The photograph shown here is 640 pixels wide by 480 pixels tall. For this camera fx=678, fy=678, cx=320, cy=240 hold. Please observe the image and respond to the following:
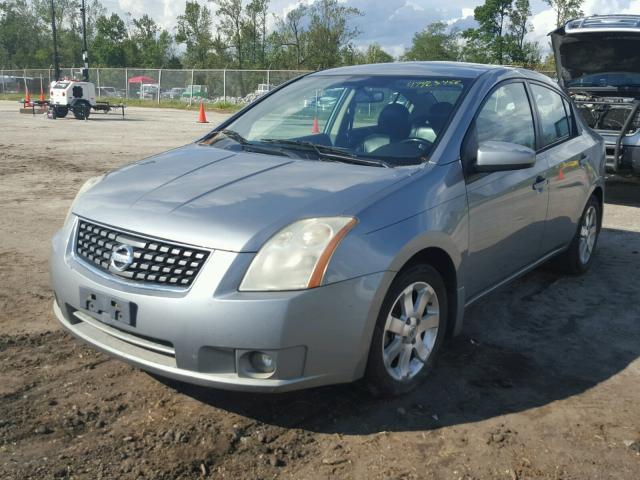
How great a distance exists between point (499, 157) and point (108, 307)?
7.11 feet

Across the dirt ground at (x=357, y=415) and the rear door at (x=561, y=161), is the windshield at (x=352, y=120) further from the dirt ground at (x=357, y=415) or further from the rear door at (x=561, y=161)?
the dirt ground at (x=357, y=415)

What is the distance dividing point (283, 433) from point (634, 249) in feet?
15.9

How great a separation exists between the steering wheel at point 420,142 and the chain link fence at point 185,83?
32.7m

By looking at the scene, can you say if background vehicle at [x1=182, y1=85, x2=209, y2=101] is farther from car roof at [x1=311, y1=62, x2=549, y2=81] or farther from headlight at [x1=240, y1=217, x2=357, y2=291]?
headlight at [x1=240, y1=217, x2=357, y2=291]

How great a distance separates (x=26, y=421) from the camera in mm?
3092

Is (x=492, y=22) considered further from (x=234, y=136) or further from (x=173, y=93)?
(x=234, y=136)

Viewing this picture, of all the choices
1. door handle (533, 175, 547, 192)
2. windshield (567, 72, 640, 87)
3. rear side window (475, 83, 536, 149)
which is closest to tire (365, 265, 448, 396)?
rear side window (475, 83, 536, 149)

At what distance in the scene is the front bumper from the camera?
2.74 metres

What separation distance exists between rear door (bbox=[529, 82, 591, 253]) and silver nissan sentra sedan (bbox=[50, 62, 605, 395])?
3.1 inches

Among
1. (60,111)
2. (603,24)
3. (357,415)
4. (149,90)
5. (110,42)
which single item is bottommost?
(357,415)

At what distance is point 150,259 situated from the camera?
9.57 ft

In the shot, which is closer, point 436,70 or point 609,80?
point 436,70

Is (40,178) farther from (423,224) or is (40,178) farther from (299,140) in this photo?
(423,224)

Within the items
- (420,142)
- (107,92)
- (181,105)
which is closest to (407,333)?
(420,142)
